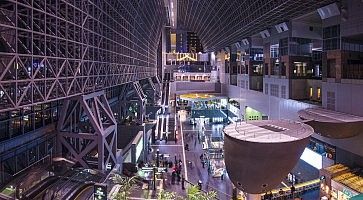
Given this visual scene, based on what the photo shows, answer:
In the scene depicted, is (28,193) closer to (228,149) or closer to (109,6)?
(228,149)

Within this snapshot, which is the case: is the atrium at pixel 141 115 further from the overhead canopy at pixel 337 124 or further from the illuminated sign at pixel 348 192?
Answer: the illuminated sign at pixel 348 192

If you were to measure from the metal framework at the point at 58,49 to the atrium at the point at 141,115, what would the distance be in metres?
0.08

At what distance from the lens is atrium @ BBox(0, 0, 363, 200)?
50.9 ft

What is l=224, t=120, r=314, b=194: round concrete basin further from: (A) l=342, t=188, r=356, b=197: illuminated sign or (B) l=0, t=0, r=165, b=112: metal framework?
(B) l=0, t=0, r=165, b=112: metal framework

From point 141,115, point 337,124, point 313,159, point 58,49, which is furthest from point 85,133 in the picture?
point 313,159

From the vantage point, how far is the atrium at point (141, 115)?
50.9 feet

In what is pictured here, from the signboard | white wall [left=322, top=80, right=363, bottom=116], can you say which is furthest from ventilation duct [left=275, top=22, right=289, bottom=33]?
the signboard

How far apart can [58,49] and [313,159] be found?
24.7 metres

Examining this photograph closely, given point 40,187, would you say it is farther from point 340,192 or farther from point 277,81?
point 277,81

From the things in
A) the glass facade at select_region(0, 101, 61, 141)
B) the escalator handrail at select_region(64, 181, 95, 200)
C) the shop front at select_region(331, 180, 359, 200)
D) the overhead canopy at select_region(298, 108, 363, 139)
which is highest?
the glass facade at select_region(0, 101, 61, 141)

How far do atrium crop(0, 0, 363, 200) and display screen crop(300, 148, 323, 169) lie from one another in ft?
0.67

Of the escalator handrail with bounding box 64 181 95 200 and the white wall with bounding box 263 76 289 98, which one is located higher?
the white wall with bounding box 263 76 289 98

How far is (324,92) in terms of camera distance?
2914cm

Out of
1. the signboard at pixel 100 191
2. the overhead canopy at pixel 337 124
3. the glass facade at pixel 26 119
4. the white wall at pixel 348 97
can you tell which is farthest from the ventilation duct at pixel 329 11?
the signboard at pixel 100 191
